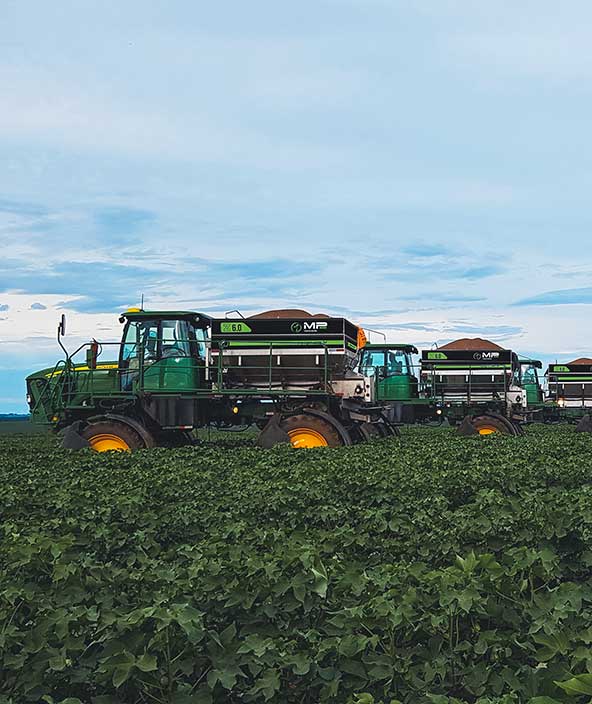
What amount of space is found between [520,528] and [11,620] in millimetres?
4841

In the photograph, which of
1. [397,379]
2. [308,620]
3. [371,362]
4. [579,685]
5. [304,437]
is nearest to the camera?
[579,685]

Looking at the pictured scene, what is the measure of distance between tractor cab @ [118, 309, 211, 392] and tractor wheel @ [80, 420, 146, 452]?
3.20 ft

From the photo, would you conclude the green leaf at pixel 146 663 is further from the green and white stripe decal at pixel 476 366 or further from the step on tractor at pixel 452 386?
the green and white stripe decal at pixel 476 366

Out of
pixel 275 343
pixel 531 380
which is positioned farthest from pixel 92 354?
pixel 531 380

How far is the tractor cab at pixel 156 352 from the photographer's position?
17125mm

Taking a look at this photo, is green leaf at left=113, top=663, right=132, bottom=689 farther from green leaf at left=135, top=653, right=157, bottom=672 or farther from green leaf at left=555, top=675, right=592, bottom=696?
green leaf at left=555, top=675, right=592, bottom=696

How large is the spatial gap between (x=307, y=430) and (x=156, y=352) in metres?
3.46

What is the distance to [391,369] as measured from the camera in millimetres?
26484

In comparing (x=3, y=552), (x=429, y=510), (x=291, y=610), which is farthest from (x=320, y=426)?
(x=291, y=610)

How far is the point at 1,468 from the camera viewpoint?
1238 centimetres

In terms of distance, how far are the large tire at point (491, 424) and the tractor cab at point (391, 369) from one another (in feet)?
7.30

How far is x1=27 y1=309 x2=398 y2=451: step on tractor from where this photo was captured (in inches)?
664

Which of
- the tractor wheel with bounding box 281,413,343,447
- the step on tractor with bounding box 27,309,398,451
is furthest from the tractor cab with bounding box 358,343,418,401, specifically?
the tractor wheel with bounding box 281,413,343,447

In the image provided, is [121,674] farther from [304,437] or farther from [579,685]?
[304,437]
